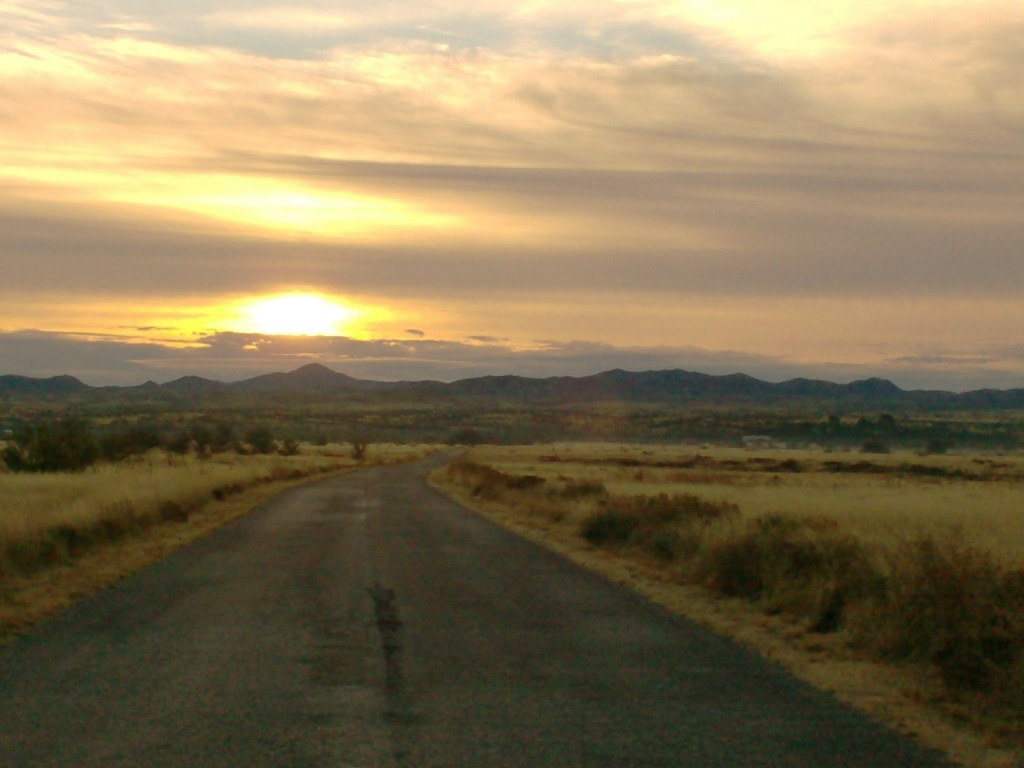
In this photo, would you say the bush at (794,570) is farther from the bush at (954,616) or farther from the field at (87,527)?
the field at (87,527)

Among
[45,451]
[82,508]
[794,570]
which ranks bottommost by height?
[45,451]

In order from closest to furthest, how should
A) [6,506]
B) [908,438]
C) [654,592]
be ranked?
[654,592], [6,506], [908,438]

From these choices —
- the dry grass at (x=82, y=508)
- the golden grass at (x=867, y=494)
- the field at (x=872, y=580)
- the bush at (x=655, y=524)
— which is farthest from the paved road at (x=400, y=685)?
the golden grass at (x=867, y=494)

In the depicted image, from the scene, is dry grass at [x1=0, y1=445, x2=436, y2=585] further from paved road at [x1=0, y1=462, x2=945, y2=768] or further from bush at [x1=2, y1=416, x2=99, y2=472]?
bush at [x1=2, y1=416, x2=99, y2=472]

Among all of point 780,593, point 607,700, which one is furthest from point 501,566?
point 607,700

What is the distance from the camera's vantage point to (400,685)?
923 cm

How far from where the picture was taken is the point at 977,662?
371 inches

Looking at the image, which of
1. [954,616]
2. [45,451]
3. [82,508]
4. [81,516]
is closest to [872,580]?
[954,616]

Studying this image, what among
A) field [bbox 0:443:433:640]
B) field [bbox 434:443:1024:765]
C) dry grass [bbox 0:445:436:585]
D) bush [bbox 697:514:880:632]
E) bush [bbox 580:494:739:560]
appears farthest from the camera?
bush [bbox 580:494:739:560]

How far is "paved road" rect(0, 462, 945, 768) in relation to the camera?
289 inches

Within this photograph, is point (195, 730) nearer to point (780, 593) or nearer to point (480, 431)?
point (780, 593)

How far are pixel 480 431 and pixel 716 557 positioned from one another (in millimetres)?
157697

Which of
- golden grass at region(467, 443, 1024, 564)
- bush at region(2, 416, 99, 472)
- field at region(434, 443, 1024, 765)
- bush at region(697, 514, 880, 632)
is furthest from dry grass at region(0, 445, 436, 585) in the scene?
golden grass at region(467, 443, 1024, 564)

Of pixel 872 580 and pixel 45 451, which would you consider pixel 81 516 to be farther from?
pixel 45 451
